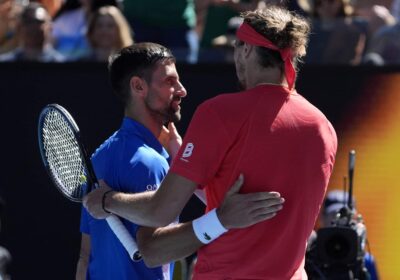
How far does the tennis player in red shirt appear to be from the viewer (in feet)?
11.3

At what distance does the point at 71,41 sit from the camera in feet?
24.3

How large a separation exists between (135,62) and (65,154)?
1.61ft

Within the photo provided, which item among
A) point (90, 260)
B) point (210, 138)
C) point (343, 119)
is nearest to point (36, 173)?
point (343, 119)

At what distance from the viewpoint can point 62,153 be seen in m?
4.17

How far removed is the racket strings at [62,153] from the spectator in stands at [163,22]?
303cm

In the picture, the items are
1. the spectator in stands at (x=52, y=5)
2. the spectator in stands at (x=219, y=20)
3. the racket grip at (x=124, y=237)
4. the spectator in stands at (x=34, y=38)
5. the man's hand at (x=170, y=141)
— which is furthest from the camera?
the spectator in stands at (x=52, y=5)

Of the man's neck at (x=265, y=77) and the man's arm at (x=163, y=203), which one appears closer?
the man's arm at (x=163, y=203)

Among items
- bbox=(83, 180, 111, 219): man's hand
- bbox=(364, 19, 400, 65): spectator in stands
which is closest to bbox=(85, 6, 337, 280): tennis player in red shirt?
Result: bbox=(83, 180, 111, 219): man's hand

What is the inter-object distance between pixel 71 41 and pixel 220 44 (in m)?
1.16

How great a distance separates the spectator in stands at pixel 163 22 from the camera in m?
7.22

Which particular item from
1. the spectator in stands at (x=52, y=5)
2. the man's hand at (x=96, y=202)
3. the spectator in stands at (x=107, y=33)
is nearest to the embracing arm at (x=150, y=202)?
the man's hand at (x=96, y=202)

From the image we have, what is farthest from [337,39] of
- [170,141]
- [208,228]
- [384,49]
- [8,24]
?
[208,228]

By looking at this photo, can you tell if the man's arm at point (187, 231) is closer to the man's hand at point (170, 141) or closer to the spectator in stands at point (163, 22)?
the man's hand at point (170, 141)

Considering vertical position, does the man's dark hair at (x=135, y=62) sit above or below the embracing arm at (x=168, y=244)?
above
